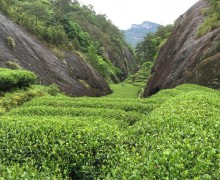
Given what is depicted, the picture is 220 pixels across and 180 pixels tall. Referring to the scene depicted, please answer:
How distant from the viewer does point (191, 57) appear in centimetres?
3378

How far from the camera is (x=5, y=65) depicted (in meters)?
28.1

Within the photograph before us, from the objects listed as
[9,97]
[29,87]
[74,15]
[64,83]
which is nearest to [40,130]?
[9,97]

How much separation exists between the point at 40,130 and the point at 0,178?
169 inches

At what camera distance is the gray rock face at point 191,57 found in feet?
93.6

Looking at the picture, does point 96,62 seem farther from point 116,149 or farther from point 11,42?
point 116,149

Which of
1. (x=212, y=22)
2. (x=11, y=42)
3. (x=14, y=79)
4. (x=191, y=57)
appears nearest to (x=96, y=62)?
(x=212, y=22)

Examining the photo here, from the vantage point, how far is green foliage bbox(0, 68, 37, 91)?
2225 centimetres

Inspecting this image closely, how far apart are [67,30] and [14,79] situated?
44.2 m

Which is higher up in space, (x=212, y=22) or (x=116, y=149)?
(x=212, y=22)

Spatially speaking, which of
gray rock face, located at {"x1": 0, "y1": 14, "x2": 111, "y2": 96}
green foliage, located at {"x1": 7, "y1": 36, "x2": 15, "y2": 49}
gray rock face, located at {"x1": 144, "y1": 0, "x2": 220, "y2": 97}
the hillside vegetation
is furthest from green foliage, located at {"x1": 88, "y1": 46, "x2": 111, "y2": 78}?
green foliage, located at {"x1": 7, "y1": 36, "x2": 15, "y2": 49}

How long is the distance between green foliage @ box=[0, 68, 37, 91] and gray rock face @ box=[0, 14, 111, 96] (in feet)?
12.4

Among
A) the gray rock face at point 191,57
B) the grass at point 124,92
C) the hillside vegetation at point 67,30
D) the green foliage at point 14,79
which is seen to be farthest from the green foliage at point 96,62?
the green foliage at point 14,79

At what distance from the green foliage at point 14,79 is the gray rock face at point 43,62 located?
3774 mm

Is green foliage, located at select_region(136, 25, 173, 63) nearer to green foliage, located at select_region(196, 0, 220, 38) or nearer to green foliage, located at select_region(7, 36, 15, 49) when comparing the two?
green foliage, located at select_region(196, 0, 220, 38)
